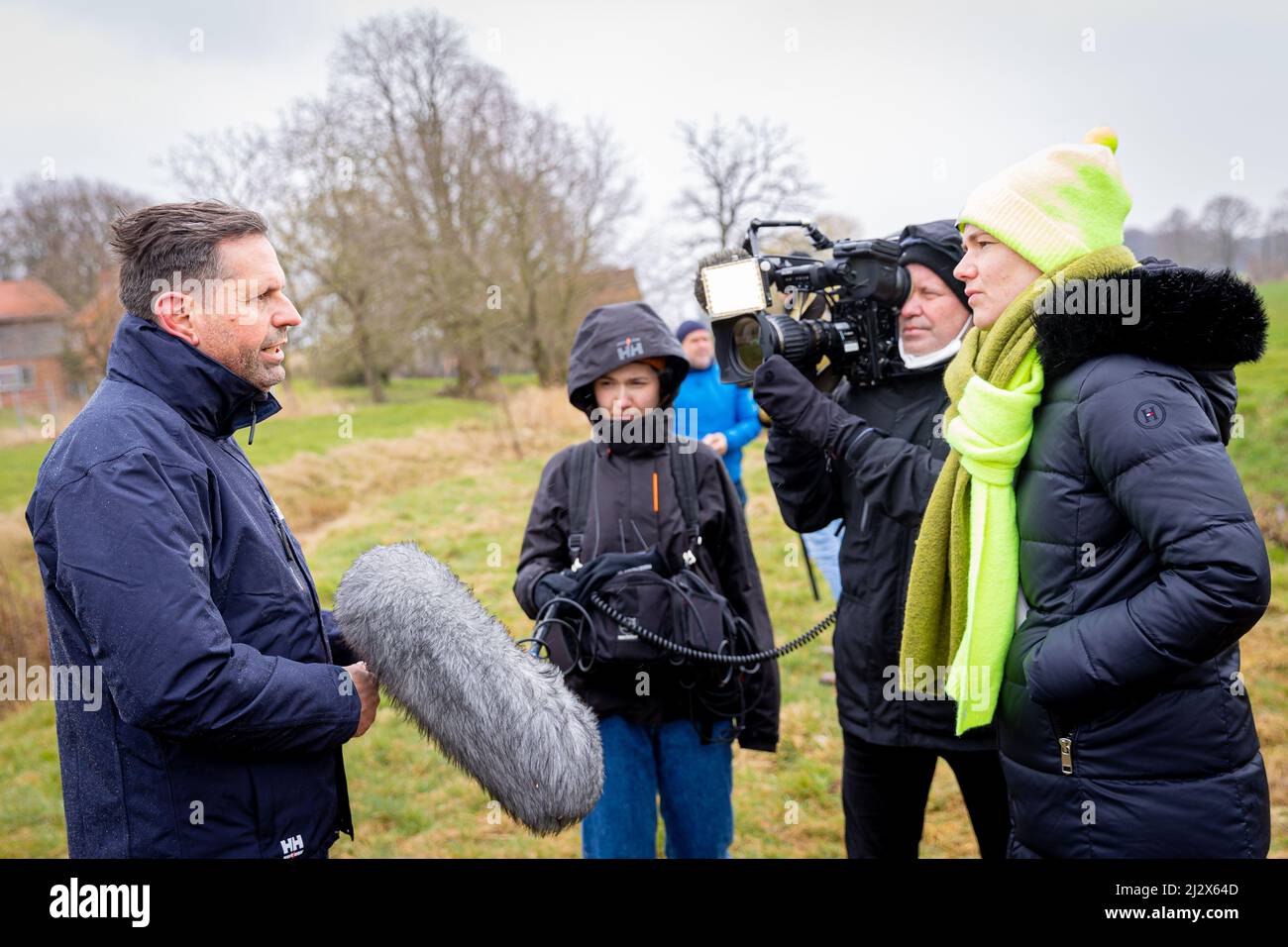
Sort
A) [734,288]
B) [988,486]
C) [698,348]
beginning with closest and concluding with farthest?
[988,486] → [734,288] → [698,348]

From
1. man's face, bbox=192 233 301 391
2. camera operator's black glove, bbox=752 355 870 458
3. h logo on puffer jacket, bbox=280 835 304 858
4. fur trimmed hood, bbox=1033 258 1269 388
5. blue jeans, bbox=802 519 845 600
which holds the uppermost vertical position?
man's face, bbox=192 233 301 391

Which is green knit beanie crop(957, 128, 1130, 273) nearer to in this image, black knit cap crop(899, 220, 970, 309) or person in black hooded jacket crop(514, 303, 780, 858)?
black knit cap crop(899, 220, 970, 309)

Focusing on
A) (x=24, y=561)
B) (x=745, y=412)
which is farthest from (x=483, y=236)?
(x=745, y=412)

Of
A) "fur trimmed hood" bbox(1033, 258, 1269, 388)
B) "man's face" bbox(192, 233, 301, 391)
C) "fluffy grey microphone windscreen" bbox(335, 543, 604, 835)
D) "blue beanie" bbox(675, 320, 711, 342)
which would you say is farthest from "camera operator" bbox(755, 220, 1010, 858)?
"blue beanie" bbox(675, 320, 711, 342)

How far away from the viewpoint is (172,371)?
6.07 feet

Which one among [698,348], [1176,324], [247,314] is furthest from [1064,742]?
[698,348]

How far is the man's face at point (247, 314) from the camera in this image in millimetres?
1918

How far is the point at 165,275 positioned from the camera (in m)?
1.90

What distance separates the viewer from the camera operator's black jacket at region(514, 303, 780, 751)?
9.26ft

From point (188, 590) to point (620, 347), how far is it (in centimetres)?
163

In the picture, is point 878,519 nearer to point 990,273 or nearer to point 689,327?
point 990,273

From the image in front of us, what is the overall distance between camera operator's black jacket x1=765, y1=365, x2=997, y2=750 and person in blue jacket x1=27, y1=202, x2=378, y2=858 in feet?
4.70
